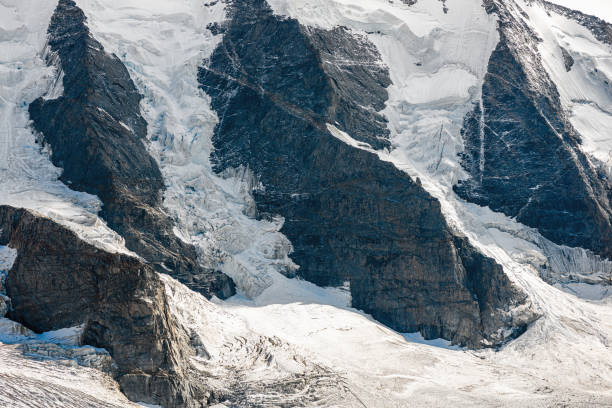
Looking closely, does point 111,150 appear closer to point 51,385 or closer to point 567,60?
point 51,385

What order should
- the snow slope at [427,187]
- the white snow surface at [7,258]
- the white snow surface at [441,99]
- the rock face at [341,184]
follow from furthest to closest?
the white snow surface at [441,99] < the rock face at [341,184] < the snow slope at [427,187] < the white snow surface at [7,258]

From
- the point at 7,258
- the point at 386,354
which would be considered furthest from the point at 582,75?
the point at 7,258

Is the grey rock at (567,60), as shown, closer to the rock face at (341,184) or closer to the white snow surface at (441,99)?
the white snow surface at (441,99)

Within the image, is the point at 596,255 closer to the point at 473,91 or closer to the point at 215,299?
the point at 473,91

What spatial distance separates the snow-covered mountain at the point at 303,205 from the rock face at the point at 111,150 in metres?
0.34

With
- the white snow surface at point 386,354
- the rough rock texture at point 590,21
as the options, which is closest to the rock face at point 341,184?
the white snow surface at point 386,354

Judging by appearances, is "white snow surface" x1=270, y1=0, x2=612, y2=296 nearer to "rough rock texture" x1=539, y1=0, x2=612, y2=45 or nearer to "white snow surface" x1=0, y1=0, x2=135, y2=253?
"rough rock texture" x1=539, y1=0, x2=612, y2=45

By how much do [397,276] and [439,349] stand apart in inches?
538

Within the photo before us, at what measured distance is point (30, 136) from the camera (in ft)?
440

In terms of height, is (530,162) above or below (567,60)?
below

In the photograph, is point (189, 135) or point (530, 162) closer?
point (189, 135)

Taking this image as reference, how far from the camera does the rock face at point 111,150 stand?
125m

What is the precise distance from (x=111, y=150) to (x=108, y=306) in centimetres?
3907

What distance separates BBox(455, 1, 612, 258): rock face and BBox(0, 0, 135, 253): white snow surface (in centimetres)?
5550
